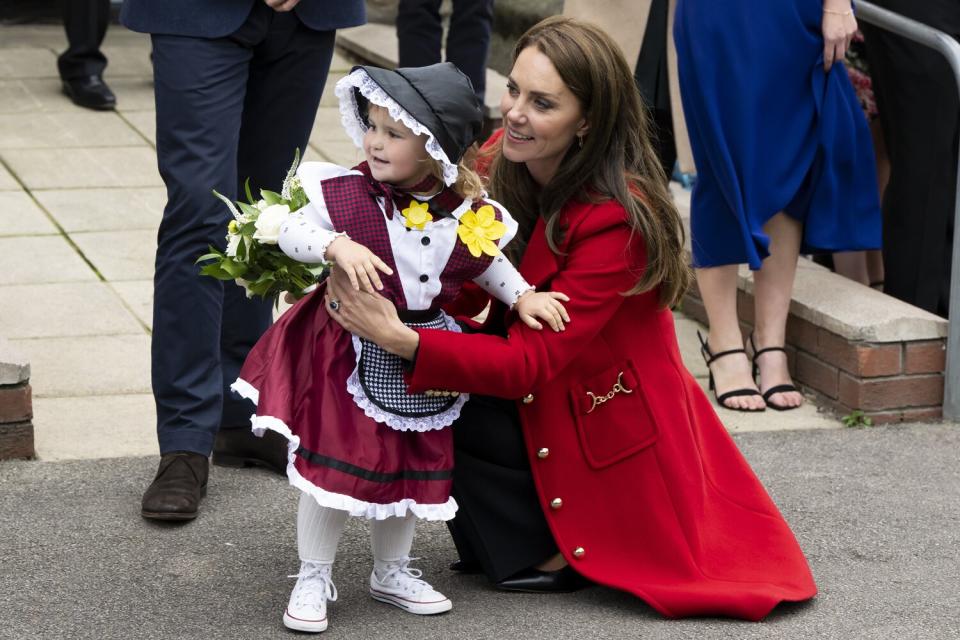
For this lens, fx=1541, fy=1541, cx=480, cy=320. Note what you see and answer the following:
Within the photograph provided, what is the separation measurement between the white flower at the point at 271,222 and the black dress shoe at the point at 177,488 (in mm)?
918

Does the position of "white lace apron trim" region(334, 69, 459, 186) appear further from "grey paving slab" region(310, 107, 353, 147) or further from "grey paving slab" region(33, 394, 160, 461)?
"grey paving slab" region(310, 107, 353, 147)

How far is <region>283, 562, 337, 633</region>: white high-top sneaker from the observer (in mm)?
3221

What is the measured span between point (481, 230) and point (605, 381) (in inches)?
19.9

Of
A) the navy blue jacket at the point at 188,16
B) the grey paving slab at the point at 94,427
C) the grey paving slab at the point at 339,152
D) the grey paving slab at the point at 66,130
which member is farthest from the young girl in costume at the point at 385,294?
the grey paving slab at the point at 66,130

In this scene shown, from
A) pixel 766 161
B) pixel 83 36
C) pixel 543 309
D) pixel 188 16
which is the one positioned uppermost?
pixel 188 16

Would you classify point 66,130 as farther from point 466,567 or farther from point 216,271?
point 466,567

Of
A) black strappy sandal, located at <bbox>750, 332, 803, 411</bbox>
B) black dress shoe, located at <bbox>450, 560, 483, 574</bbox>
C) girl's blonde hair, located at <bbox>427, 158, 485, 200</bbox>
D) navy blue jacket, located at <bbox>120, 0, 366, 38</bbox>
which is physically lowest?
black strappy sandal, located at <bbox>750, 332, 803, 411</bbox>

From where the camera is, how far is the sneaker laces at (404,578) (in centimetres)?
Answer: 336

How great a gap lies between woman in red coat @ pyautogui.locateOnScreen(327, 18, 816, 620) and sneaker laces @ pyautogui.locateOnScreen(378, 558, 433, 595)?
0.17 metres

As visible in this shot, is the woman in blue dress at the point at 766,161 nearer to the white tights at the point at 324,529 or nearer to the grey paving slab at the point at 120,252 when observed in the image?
the white tights at the point at 324,529

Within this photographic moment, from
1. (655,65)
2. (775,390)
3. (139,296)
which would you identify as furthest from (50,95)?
(775,390)

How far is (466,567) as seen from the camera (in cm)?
360

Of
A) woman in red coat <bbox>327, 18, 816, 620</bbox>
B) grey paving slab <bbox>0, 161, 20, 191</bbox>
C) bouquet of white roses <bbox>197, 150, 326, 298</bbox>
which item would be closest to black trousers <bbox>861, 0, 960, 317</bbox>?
woman in red coat <bbox>327, 18, 816, 620</bbox>

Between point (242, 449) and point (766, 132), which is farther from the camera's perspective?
point (766, 132)
